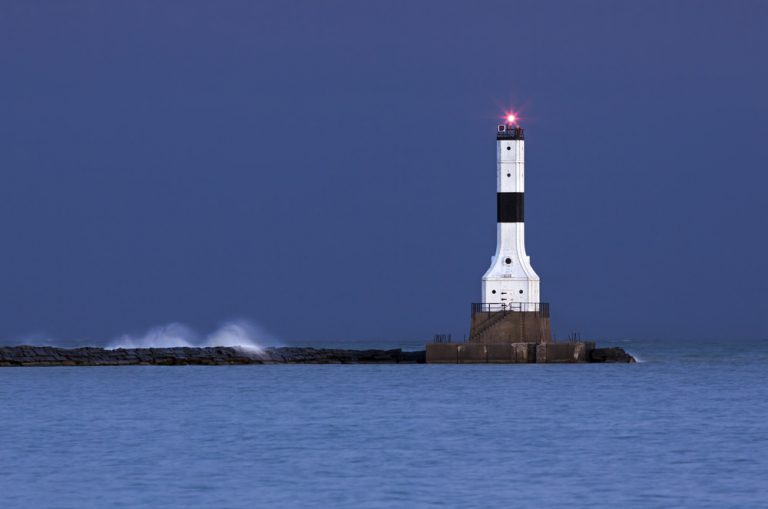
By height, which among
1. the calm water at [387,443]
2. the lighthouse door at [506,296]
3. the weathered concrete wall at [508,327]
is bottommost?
the calm water at [387,443]

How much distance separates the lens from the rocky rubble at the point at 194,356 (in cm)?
8781

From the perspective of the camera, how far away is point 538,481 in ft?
110

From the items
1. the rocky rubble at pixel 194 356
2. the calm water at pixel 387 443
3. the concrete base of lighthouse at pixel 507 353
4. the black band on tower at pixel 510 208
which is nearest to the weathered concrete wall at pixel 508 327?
the concrete base of lighthouse at pixel 507 353

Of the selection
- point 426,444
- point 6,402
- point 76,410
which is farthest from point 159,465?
point 6,402

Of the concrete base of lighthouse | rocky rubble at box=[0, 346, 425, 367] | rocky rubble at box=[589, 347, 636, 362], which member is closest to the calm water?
the concrete base of lighthouse

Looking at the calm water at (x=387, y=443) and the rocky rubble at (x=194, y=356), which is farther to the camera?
the rocky rubble at (x=194, y=356)

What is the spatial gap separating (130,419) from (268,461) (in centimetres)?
1338

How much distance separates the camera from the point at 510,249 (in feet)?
235

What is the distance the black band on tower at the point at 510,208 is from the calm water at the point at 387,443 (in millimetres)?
7142

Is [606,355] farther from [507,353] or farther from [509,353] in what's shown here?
[507,353]

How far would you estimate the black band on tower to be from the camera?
7138 centimetres

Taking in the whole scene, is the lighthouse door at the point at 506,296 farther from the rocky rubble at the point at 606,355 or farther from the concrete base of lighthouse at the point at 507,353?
the rocky rubble at the point at 606,355

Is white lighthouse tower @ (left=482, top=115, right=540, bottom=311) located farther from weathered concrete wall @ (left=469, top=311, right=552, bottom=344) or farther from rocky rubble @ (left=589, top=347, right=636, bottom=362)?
rocky rubble @ (left=589, top=347, right=636, bottom=362)

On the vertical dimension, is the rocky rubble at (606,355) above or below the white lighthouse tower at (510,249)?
below
